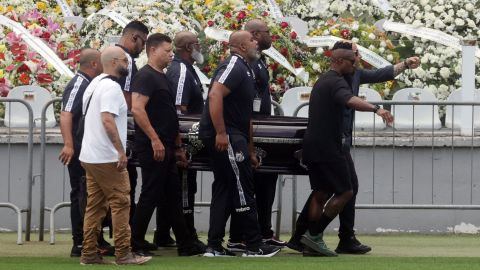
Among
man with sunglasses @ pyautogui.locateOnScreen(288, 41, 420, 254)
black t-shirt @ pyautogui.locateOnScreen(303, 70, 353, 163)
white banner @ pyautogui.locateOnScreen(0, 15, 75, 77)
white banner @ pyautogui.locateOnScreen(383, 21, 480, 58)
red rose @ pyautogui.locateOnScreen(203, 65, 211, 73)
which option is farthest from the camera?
white banner @ pyautogui.locateOnScreen(383, 21, 480, 58)

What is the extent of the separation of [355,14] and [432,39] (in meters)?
1.86

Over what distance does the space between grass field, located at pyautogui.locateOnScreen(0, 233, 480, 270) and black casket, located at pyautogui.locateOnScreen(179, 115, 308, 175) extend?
2.68 ft

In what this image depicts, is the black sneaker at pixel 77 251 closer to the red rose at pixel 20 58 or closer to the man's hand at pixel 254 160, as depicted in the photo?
the man's hand at pixel 254 160

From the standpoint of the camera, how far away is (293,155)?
15.9 metres

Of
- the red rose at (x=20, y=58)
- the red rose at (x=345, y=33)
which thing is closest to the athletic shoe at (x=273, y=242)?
the red rose at (x=20, y=58)

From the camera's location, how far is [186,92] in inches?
642

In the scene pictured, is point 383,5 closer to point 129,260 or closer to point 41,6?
point 41,6

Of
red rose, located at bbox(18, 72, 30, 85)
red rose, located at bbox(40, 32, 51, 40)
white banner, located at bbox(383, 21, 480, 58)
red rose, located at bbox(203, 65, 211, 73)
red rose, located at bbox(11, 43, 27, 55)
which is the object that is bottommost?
red rose, located at bbox(18, 72, 30, 85)

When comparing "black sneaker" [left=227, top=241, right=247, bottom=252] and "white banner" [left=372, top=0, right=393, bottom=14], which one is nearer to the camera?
"black sneaker" [left=227, top=241, right=247, bottom=252]

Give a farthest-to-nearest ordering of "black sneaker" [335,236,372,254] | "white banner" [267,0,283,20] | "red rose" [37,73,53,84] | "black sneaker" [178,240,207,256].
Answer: "white banner" [267,0,283,20] → "red rose" [37,73,53,84] → "black sneaker" [335,236,372,254] → "black sneaker" [178,240,207,256]

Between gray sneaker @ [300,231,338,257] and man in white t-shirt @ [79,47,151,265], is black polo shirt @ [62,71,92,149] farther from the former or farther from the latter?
gray sneaker @ [300,231,338,257]

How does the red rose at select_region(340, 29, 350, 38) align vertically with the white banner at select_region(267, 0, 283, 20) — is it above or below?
below

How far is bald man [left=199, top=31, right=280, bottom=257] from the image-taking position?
15.5 meters

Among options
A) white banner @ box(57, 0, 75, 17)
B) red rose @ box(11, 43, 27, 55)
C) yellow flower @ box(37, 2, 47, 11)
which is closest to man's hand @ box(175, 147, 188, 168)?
red rose @ box(11, 43, 27, 55)
